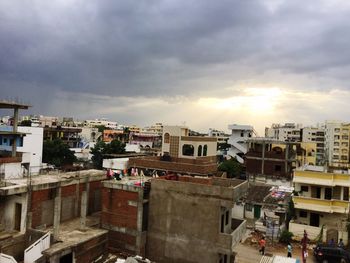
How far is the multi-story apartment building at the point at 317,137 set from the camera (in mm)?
93075

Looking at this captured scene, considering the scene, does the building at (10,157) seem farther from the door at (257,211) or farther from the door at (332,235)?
the door at (332,235)

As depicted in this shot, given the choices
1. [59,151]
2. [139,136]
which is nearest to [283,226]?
[59,151]

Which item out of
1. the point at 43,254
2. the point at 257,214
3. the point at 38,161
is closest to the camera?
the point at 43,254

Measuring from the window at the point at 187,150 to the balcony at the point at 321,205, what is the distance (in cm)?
2538

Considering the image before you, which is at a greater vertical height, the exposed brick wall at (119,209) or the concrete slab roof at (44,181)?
the concrete slab roof at (44,181)

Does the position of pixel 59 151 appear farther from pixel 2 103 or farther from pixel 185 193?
pixel 185 193

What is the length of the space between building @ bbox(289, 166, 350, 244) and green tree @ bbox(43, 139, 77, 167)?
45020 mm

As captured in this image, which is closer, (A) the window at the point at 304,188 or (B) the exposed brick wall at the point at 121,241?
(B) the exposed brick wall at the point at 121,241

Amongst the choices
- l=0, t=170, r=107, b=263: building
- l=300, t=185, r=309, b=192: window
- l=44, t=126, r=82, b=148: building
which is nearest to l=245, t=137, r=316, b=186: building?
l=300, t=185, r=309, b=192: window

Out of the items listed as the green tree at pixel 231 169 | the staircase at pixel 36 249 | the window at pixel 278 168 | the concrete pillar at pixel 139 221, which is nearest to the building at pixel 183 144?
the green tree at pixel 231 169

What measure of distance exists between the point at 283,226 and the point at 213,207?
50.0ft

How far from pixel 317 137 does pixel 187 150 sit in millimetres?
53130

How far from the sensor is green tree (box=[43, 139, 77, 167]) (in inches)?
2544

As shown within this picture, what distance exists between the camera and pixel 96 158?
69.6 m
